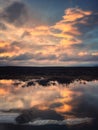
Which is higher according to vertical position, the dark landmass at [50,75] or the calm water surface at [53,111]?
the dark landmass at [50,75]

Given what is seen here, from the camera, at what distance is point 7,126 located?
10227 millimetres

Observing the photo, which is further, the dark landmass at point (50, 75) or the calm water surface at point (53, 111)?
the dark landmass at point (50, 75)

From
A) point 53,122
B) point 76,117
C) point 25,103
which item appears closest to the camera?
point 53,122

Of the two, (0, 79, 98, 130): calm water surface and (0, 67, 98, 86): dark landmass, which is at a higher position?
(0, 67, 98, 86): dark landmass

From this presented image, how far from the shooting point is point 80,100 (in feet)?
54.7

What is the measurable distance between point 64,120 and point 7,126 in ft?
7.90

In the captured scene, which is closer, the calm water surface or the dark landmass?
the calm water surface

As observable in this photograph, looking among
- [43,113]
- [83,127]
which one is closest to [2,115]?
[43,113]

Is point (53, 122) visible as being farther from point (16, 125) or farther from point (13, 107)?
point (13, 107)

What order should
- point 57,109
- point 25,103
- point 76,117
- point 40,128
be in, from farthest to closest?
point 25,103 < point 57,109 < point 76,117 < point 40,128

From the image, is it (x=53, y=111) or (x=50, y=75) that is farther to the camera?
(x=50, y=75)

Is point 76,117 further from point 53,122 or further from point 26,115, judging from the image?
point 26,115

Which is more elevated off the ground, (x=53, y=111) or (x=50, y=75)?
(x=50, y=75)

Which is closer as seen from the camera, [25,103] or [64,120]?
[64,120]
